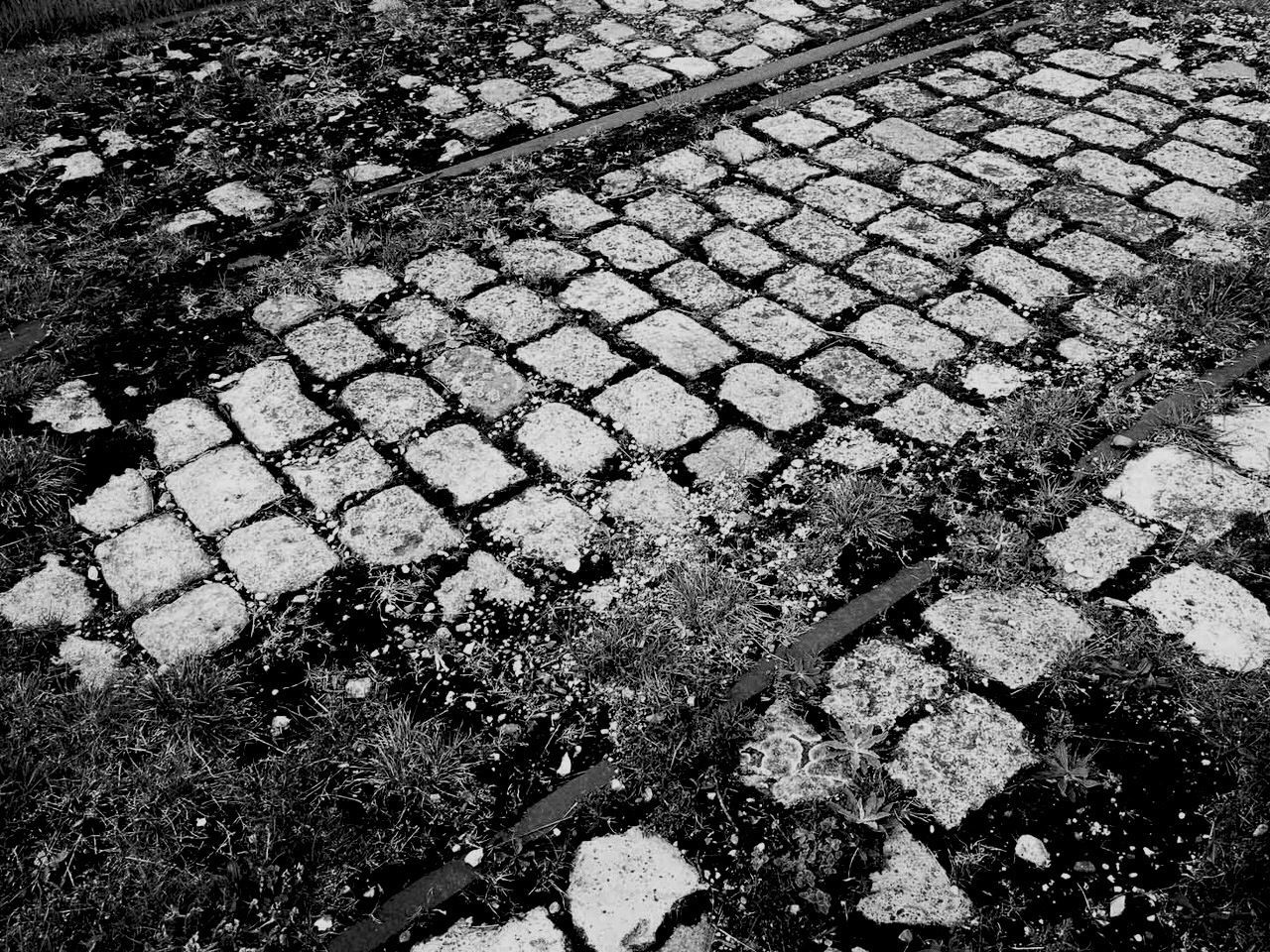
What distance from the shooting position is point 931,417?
322 cm

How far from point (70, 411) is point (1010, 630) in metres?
3.04

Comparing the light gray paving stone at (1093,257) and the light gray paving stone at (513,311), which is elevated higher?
the light gray paving stone at (1093,257)

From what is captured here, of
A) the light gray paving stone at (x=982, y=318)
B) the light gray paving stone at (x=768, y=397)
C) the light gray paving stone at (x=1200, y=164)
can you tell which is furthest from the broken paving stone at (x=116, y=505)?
the light gray paving stone at (x=1200, y=164)

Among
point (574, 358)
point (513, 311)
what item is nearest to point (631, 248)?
point (513, 311)

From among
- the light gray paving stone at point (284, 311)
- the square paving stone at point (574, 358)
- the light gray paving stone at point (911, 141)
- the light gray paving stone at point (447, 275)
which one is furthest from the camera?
the light gray paving stone at point (911, 141)

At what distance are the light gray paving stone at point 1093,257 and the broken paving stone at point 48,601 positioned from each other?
3522 millimetres

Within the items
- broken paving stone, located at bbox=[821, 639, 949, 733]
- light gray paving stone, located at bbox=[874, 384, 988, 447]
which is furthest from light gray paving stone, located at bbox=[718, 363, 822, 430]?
broken paving stone, located at bbox=[821, 639, 949, 733]

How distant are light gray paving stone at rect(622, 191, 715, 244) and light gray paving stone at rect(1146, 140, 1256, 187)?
1999mm

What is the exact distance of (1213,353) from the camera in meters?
3.41

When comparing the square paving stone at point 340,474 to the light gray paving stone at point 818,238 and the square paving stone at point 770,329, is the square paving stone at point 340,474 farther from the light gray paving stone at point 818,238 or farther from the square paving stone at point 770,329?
the light gray paving stone at point 818,238

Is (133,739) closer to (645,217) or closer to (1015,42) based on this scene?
(645,217)

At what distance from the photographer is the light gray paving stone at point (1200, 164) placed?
13.6ft

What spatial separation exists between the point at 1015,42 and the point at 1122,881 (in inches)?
178

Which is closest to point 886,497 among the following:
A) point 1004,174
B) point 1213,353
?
point 1213,353
